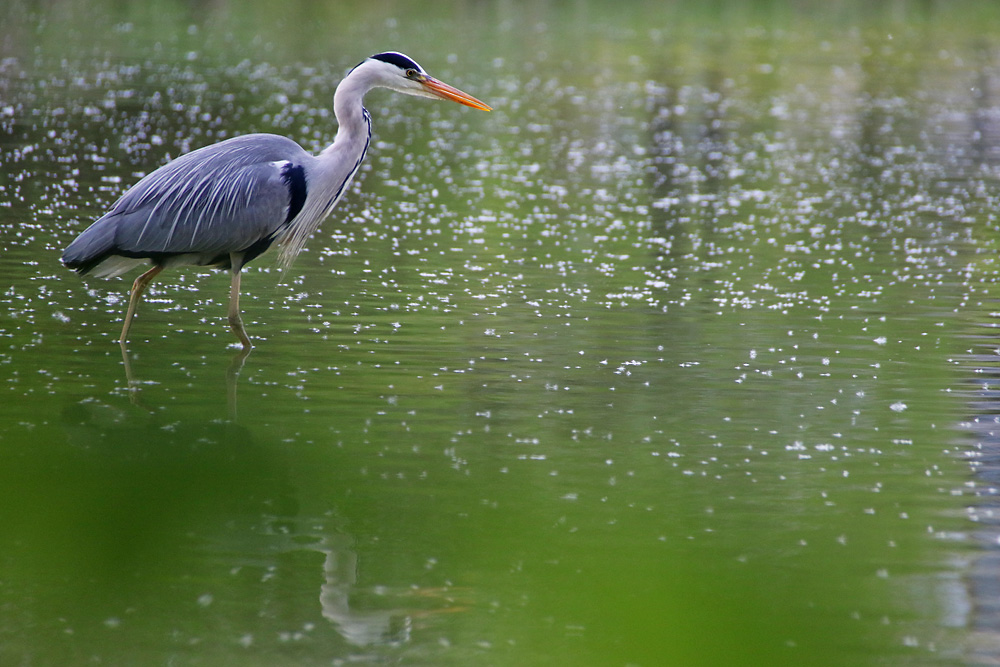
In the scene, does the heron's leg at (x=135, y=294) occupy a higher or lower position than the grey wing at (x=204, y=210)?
lower

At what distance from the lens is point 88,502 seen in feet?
20.4

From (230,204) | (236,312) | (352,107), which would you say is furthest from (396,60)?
(236,312)

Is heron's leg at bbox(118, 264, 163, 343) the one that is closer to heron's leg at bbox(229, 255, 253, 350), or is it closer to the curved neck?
heron's leg at bbox(229, 255, 253, 350)

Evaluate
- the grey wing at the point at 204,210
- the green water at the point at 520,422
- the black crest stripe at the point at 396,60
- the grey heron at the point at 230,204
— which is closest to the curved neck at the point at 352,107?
the grey heron at the point at 230,204

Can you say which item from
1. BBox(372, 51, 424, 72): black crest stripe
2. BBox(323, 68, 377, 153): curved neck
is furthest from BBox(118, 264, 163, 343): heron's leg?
BBox(372, 51, 424, 72): black crest stripe

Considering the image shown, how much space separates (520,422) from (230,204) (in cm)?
243

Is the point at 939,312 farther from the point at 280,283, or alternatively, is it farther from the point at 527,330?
the point at 280,283

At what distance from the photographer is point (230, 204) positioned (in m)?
8.60

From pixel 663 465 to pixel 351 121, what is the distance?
11.2ft

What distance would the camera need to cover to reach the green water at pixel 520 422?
5.23m

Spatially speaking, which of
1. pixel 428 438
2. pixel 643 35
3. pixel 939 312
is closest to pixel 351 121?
pixel 428 438

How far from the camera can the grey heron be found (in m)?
8.53

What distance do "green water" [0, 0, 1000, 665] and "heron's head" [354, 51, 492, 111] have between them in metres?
1.56

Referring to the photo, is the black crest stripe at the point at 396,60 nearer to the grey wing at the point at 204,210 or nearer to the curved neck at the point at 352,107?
the curved neck at the point at 352,107
